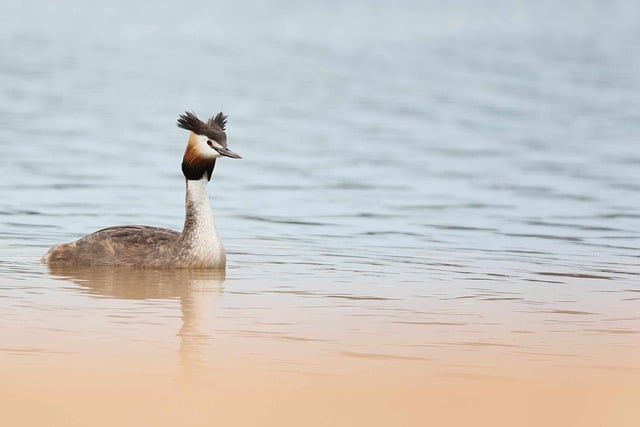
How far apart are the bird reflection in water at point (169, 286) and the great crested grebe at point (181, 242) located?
4.0 inches

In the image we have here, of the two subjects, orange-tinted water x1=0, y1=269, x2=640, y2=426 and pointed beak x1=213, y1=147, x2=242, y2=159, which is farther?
pointed beak x1=213, y1=147, x2=242, y2=159

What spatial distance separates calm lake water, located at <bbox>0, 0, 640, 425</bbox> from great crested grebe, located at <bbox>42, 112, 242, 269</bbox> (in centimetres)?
28

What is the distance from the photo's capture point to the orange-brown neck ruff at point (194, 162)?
1628 cm

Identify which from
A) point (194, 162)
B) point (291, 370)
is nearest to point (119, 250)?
point (194, 162)

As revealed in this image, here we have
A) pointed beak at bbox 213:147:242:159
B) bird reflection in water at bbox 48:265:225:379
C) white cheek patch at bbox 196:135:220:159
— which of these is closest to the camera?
bird reflection in water at bbox 48:265:225:379

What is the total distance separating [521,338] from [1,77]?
3138cm

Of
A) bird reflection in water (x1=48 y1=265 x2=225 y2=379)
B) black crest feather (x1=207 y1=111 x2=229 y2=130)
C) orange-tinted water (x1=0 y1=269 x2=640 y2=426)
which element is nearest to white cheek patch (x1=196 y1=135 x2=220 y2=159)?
black crest feather (x1=207 y1=111 x2=229 y2=130)

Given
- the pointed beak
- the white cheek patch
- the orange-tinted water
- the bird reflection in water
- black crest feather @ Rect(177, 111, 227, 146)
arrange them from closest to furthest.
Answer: the orange-tinted water
the bird reflection in water
the pointed beak
black crest feather @ Rect(177, 111, 227, 146)
the white cheek patch

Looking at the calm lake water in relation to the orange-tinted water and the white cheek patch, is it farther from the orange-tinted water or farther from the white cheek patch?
the white cheek patch

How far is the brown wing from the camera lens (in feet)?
52.9

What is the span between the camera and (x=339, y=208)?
21484 millimetres

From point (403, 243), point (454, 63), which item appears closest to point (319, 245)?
point (403, 243)

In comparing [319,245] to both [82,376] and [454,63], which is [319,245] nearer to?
[82,376]

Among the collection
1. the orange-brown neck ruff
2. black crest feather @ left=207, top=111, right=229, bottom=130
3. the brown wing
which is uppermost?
black crest feather @ left=207, top=111, right=229, bottom=130
